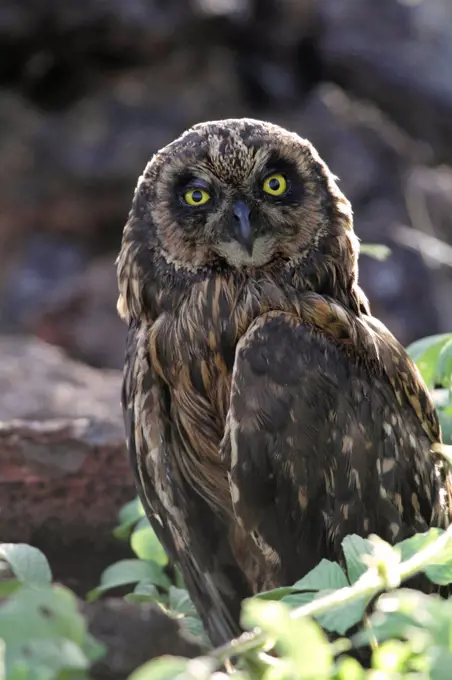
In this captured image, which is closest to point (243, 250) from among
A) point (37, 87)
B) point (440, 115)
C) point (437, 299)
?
point (437, 299)

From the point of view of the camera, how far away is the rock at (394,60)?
11070 mm

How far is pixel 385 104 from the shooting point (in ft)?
37.4

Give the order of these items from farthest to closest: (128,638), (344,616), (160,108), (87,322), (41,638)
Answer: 1. (160,108)
2. (87,322)
3. (128,638)
4. (344,616)
5. (41,638)

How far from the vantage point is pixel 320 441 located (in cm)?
300

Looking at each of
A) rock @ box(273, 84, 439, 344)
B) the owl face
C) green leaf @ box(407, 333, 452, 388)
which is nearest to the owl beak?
the owl face

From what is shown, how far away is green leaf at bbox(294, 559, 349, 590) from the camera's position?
1.82 metres

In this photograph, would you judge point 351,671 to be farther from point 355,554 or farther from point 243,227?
point 243,227

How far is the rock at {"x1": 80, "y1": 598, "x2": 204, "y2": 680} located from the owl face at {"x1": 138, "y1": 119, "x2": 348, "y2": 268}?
1.33 m

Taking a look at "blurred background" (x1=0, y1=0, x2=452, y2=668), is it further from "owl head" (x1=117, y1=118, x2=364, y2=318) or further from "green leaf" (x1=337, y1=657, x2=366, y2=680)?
"green leaf" (x1=337, y1=657, x2=366, y2=680)

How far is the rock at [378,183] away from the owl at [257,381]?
21.4 feet

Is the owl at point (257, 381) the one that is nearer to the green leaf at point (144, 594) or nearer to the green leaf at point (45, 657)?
the green leaf at point (144, 594)

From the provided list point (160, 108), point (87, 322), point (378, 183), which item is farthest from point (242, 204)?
point (160, 108)

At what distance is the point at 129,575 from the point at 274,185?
143 centimetres

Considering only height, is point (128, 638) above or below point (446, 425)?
below
